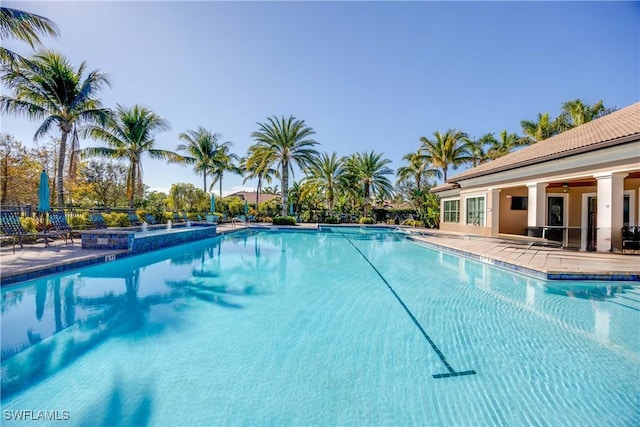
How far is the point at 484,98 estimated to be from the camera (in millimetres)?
21078

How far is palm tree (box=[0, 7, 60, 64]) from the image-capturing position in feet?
31.2

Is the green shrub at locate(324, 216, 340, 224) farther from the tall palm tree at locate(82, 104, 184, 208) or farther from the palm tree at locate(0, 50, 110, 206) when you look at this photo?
the palm tree at locate(0, 50, 110, 206)

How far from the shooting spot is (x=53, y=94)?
14.7 metres

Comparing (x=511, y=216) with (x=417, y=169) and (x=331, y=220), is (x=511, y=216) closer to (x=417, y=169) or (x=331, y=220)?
(x=417, y=169)

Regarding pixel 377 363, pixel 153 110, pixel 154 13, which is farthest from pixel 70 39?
pixel 377 363

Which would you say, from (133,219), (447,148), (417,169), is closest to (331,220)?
(417,169)

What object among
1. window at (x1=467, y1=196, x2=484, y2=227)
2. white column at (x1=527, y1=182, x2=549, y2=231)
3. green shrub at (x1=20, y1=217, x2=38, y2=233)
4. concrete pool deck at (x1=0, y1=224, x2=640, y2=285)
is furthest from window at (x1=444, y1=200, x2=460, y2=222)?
green shrub at (x1=20, y1=217, x2=38, y2=233)

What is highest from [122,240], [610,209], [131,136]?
[131,136]

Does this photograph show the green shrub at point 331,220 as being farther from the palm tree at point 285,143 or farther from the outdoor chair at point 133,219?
the outdoor chair at point 133,219

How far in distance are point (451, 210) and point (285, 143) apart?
14.5 meters

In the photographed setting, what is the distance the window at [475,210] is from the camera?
17.6 m

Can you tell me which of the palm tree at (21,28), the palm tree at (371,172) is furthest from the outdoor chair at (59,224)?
the palm tree at (371,172)

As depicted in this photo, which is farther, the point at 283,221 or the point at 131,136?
the point at 283,221
